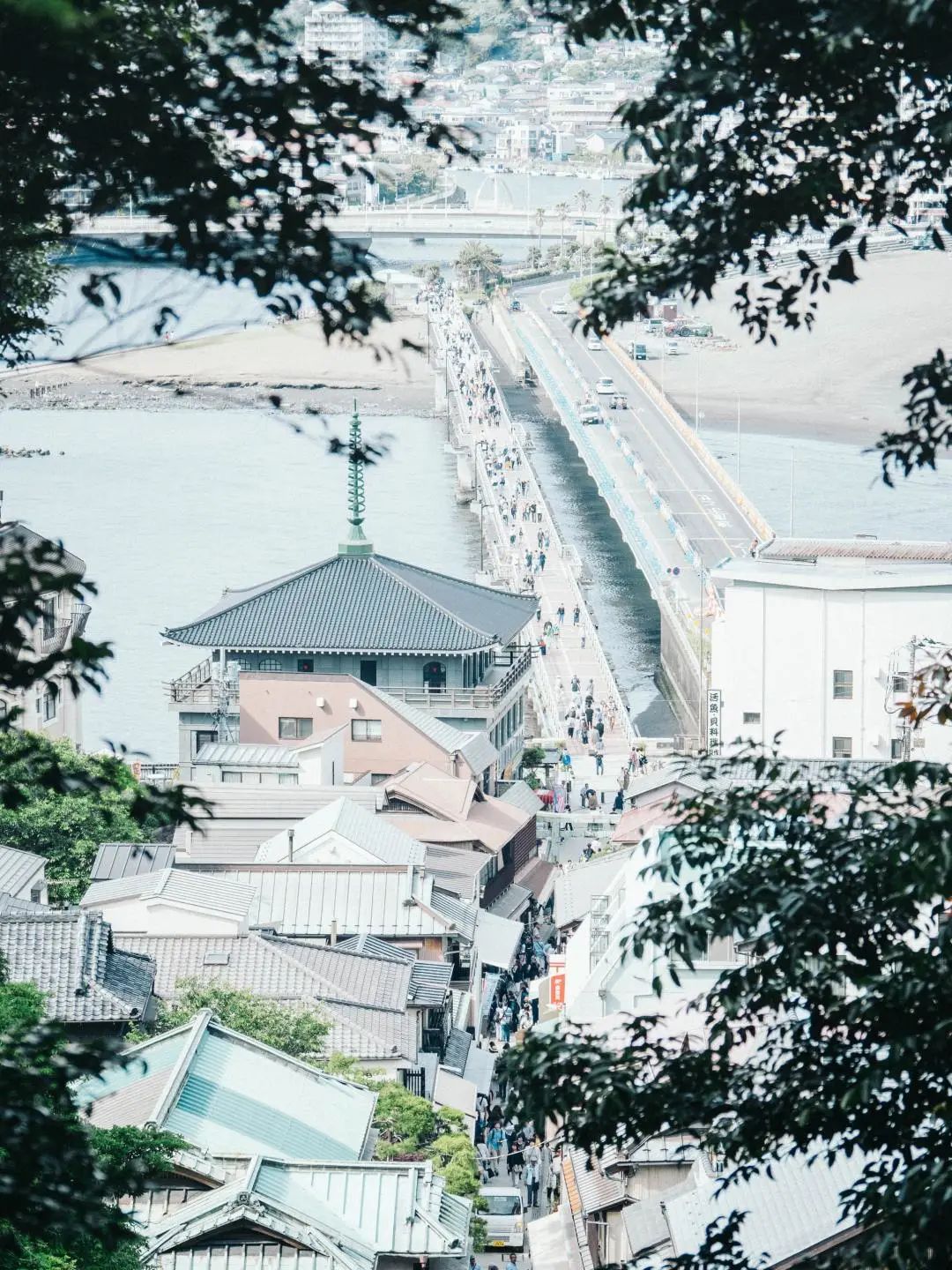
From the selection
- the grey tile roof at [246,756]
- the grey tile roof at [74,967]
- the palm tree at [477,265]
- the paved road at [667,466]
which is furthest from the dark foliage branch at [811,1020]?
the palm tree at [477,265]

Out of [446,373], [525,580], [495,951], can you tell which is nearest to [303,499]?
[525,580]

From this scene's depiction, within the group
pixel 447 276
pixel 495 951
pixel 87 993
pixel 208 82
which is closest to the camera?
pixel 208 82

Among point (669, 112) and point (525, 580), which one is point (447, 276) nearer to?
point (525, 580)

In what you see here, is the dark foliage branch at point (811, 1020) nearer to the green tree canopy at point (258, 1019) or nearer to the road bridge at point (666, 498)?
the green tree canopy at point (258, 1019)

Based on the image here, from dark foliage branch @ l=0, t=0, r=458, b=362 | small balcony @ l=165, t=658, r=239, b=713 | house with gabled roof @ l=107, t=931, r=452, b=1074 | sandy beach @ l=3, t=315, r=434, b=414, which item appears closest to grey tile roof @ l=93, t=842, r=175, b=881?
house with gabled roof @ l=107, t=931, r=452, b=1074

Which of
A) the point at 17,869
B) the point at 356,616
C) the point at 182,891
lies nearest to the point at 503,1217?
the point at 182,891

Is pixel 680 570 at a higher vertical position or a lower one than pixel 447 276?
lower

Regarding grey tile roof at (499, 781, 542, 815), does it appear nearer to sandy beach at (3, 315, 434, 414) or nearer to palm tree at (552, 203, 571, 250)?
sandy beach at (3, 315, 434, 414)

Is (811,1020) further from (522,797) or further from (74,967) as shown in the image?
(522,797)
